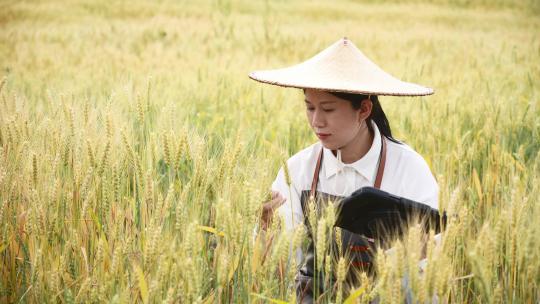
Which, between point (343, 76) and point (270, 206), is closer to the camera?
point (270, 206)

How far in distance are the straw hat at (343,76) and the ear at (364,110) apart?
0.10 meters

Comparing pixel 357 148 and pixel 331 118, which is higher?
pixel 331 118

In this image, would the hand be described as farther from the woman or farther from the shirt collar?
the shirt collar

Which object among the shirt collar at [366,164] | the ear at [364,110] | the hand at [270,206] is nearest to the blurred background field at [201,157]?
the hand at [270,206]

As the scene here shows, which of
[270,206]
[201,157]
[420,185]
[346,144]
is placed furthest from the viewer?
[346,144]

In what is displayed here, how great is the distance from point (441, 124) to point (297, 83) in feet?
4.83

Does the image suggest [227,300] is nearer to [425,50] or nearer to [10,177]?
[10,177]

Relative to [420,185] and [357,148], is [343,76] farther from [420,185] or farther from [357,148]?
[420,185]

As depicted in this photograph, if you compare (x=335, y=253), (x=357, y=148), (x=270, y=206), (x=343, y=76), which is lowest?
(x=335, y=253)

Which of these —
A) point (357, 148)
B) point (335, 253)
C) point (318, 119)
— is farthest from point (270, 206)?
point (357, 148)

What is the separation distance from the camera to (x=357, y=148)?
1.82 metres

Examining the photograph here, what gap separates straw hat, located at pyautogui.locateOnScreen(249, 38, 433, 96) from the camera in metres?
1.62

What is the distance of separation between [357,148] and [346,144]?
0.06 m

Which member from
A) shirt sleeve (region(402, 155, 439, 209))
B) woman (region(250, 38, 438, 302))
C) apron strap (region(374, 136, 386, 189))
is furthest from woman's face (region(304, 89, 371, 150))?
shirt sleeve (region(402, 155, 439, 209))
